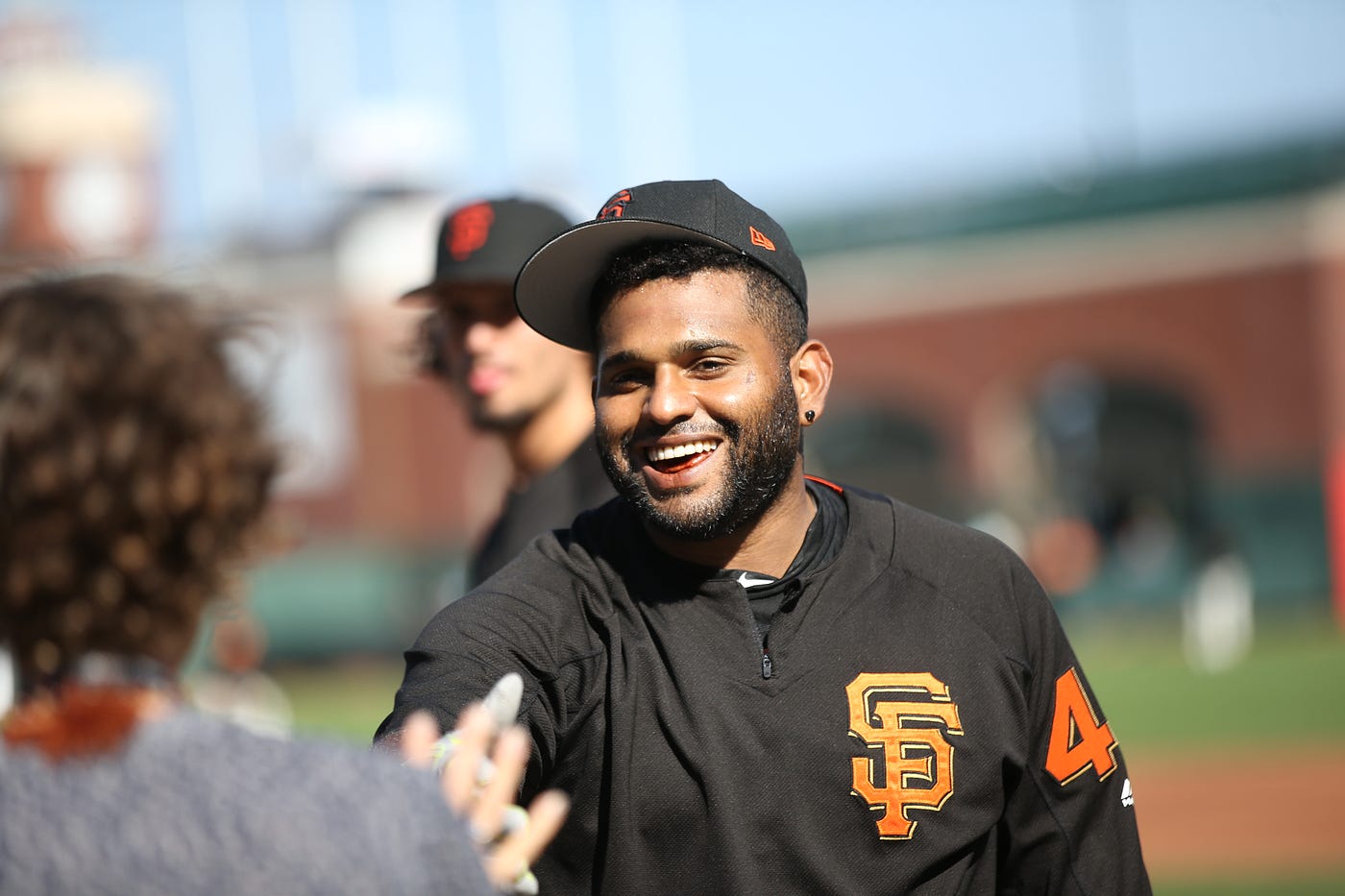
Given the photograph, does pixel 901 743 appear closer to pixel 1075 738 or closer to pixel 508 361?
pixel 1075 738

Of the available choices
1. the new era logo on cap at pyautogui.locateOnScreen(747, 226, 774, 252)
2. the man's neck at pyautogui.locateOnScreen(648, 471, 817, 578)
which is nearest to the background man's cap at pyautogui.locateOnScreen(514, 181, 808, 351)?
the new era logo on cap at pyautogui.locateOnScreen(747, 226, 774, 252)

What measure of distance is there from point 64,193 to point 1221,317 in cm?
3361

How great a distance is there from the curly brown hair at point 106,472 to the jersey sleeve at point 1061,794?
1633 millimetres

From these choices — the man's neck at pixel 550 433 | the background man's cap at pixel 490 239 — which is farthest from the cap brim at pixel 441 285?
the man's neck at pixel 550 433

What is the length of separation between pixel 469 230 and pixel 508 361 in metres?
0.41

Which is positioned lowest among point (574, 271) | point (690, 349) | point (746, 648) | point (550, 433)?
point (746, 648)

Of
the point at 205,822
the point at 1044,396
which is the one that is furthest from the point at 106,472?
the point at 1044,396

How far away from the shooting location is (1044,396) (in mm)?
31875

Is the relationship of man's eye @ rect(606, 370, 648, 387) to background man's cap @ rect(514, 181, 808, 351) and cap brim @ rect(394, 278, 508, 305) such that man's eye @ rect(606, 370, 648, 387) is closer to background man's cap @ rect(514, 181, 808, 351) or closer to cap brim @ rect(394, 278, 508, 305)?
background man's cap @ rect(514, 181, 808, 351)

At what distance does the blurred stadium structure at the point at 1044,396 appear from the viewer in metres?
28.5

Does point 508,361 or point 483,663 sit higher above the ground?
point 508,361

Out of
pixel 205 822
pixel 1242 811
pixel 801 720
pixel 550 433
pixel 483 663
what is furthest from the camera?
pixel 1242 811

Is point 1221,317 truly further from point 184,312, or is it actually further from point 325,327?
point 184,312

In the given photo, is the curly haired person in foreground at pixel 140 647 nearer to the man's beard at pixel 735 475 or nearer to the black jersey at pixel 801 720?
the black jersey at pixel 801 720
